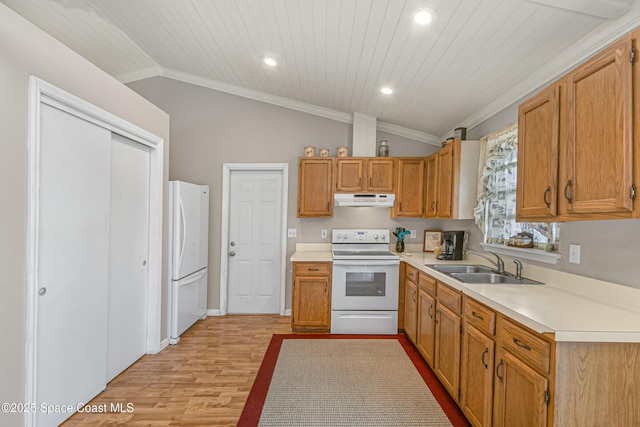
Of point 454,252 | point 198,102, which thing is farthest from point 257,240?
point 454,252

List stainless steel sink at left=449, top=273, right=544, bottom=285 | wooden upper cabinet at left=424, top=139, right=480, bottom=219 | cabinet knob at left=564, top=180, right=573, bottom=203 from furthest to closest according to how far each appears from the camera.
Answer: wooden upper cabinet at left=424, top=139, right=480, bottom=219, stainless steel sink at left=449, top=273, right=544, bottom=285, cabinet knob at left=564, top=180, right=573, bottom=203

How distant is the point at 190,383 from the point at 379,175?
9.50ft

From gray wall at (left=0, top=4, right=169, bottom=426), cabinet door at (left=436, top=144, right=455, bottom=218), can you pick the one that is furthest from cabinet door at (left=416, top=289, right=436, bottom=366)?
gray wall at (left=0, top=4, right=169, bottom=426)

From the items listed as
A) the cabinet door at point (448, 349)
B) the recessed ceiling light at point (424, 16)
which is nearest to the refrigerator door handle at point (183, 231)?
the cabinet door at point (448, 349)

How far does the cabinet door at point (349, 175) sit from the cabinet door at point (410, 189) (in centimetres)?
49

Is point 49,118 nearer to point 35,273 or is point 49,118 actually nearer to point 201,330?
point 35,273

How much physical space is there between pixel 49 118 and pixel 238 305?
295cm

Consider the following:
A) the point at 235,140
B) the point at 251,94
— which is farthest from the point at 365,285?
the point at 251,94

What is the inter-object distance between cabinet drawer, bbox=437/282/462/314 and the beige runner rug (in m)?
0.71

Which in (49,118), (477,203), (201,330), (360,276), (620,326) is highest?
(49,118)

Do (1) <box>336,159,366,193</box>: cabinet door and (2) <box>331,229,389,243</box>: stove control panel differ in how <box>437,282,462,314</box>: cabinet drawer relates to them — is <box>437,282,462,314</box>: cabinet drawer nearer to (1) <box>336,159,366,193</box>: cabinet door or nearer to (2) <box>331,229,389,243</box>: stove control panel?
(2) <box>331,229,389,243</box>: stove control panel

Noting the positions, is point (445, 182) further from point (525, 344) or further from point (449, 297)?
point (525, 344)

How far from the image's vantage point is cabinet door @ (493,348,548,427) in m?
1.22

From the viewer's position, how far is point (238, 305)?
398cm
